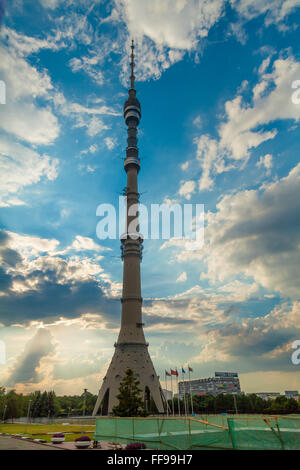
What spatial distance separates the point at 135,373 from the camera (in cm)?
7419

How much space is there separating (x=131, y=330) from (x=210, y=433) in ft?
213

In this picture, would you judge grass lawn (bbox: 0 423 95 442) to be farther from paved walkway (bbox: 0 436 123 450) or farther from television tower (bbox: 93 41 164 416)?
television tower (bbox: 93 41 164 416)

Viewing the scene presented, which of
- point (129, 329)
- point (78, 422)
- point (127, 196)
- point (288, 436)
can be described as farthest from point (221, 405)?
point (288, 436)

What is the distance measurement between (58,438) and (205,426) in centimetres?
2051

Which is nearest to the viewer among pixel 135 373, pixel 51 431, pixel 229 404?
pixel 51 431

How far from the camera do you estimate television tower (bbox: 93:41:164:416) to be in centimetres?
7444

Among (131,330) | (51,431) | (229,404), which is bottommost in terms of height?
(229,404)

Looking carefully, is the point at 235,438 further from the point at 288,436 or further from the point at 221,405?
the point at 221,405

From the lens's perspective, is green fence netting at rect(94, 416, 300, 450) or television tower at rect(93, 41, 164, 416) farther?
television tower at rect(93, 41, 164, 416)

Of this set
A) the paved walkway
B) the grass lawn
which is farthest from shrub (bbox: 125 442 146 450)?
the grass lawn

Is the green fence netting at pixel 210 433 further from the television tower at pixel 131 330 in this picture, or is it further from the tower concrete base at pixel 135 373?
the tower concrete base at pixel 135 373

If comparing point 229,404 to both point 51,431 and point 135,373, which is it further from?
point 51,431

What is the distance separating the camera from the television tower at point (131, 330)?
74438 millimetres

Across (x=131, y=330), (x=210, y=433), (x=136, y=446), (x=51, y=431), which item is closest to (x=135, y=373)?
(x=131, y=330)
